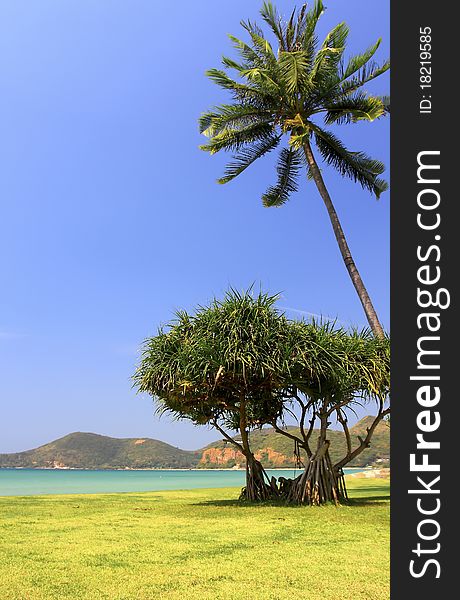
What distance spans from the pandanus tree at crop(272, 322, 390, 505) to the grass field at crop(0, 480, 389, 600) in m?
2.17

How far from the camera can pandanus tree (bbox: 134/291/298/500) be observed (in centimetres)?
→ 1352

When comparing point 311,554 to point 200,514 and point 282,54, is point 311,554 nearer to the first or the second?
point 200,514

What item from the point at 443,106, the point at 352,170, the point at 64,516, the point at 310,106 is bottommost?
the point at 64,516

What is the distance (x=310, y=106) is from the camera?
19.0 metres

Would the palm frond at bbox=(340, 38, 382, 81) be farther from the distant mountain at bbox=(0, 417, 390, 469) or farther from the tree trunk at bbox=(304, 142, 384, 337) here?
the distant mountain at bbox=(0, 417, 390, 469)

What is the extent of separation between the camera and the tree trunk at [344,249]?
57.8 ft

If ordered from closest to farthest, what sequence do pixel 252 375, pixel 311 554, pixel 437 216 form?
pixel 437 216
pixel 311 554
pixel 252 375

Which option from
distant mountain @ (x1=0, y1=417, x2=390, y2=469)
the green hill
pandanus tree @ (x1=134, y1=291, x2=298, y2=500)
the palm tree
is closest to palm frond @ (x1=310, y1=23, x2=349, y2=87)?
the palm tree

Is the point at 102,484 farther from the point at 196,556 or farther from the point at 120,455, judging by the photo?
the point at 120,455

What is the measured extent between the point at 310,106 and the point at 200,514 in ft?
42.8

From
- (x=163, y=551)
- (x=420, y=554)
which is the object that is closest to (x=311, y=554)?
(x=163, y=551)

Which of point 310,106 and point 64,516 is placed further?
point 310,106

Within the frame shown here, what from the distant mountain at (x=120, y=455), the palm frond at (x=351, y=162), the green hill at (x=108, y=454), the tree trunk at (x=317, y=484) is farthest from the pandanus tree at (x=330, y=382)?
the green hill at (x=108, y=454)

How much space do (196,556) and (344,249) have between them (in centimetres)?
1314
